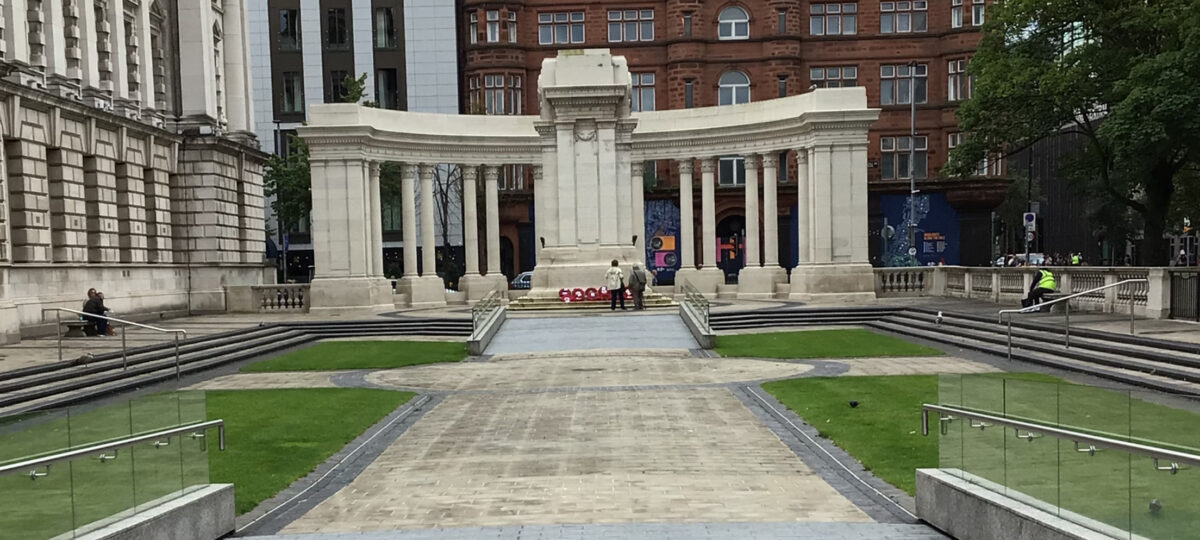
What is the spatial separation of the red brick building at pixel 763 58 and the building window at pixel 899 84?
0.07 meters

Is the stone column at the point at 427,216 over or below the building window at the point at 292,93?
below

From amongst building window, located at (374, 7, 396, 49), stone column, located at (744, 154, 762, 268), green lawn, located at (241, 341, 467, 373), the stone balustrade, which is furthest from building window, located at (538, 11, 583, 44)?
green lawn, located at (241, 341, 467, 373)

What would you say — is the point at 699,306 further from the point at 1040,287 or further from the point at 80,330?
the point at 80,330

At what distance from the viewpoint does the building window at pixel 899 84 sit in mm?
64688

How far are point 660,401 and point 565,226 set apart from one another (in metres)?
22.8

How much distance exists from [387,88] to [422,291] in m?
31.2

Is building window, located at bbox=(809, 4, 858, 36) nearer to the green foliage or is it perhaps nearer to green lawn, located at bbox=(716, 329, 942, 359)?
the green foliage

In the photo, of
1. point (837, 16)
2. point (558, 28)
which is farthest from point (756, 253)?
point (558, 28)

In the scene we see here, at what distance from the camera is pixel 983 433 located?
8641mm

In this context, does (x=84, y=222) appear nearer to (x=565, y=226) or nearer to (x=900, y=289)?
(x=565, y=226)

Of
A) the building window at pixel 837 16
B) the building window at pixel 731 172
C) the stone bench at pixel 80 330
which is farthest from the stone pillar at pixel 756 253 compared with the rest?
the stone bench at pixel 80 330

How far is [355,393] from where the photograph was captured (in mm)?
19109

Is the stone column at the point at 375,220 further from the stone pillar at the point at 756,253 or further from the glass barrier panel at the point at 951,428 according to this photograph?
the glass barrier panel at the point at 951,428

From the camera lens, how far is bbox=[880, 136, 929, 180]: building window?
64.5 m
